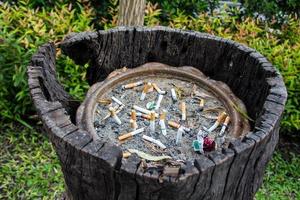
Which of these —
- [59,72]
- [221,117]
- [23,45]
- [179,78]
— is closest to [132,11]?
[59,72]

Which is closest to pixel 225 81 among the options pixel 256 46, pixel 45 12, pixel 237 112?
pixel 237 112

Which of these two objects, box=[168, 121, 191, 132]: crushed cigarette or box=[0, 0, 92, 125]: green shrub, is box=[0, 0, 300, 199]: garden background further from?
box=[168, 121, 191, 132]: crushed cigarette

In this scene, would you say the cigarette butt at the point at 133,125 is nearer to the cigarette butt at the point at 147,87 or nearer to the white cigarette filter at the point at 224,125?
the cigarette butt at the point at 147,87

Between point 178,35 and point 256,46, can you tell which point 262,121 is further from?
point 256,46

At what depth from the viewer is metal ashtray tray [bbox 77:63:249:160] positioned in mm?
1756

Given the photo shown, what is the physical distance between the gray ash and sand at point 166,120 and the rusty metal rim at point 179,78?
0.02 m

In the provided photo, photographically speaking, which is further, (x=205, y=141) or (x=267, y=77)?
(x=267, y=77)

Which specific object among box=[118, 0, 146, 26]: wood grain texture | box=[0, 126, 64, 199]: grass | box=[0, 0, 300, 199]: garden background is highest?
box=[118, 0, 146, 26]: wood grain texture

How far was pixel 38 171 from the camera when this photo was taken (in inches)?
127

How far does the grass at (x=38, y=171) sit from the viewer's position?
310 centimetres

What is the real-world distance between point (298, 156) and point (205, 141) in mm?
2277

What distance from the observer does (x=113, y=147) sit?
1.40m

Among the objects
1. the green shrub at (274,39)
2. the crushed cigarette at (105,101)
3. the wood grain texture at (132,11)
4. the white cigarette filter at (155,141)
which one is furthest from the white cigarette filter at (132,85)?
the green shrub at (274,39)

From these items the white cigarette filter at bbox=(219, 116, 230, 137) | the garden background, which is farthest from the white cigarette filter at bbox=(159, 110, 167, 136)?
the garden background
